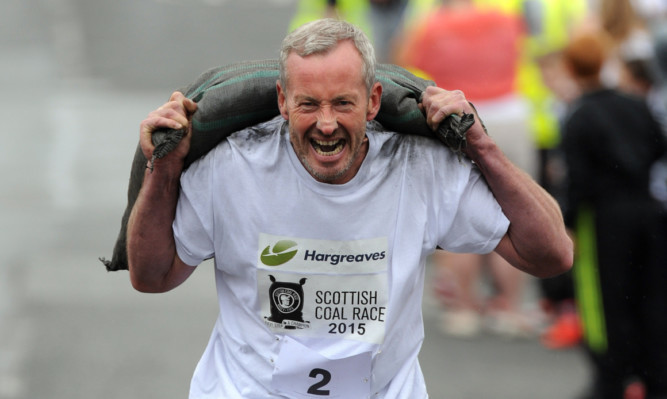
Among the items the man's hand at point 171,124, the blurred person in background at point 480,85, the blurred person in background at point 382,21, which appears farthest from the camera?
the blurred person in background at point 382,21

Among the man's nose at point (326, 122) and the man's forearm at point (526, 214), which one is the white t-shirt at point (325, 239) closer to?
the man's forearm at point (526, 214)

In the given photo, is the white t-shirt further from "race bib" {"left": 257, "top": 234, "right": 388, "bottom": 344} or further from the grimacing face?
the grimacing face

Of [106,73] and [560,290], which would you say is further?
[106,73]

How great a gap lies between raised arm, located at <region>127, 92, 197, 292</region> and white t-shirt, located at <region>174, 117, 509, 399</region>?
4 centimetres

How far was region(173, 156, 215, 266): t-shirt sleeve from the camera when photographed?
149 inches

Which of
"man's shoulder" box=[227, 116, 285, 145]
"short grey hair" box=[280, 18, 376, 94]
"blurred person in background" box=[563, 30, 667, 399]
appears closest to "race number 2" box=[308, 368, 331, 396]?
"man's shoulder" box=[227, 116, 285, 145]

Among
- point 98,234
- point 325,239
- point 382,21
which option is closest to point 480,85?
point 382,21

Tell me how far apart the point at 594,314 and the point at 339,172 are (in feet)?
11.5

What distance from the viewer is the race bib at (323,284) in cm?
382

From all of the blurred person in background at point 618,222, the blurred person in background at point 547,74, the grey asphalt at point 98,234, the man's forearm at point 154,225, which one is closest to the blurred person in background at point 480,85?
the grey asphalt at point 98,234

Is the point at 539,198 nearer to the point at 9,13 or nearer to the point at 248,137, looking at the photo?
the point at 248,137

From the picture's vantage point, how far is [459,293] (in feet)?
26.4

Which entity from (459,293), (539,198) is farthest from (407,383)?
(459,293)

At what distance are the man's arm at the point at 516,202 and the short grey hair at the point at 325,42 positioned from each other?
0.24 metres
